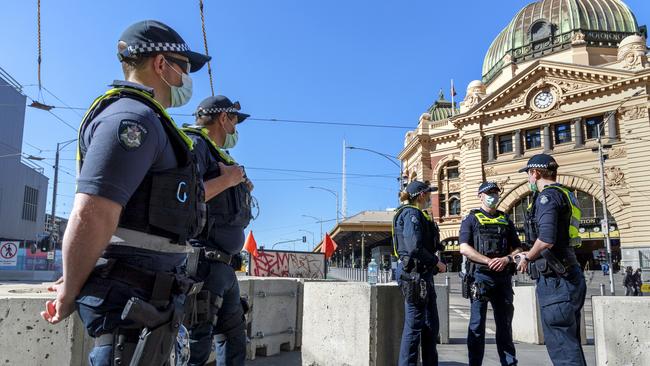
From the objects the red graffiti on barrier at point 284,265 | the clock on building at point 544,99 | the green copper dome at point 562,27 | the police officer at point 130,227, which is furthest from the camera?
the green copper dome at point 562,27

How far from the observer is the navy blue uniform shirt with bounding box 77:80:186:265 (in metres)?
1.64

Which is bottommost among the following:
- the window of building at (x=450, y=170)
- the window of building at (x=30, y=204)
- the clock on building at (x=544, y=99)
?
the window of building at (x=30, y=204)

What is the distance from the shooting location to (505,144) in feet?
144

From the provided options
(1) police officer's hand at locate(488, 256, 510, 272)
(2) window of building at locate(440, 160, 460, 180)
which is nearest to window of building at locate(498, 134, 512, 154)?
(2) window of building at locate(440, 160, 460, 180)

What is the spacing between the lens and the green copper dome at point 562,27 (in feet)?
145

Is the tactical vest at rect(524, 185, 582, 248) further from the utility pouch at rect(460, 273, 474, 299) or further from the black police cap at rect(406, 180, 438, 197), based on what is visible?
the black police cap at rect(406, 180, 438, 197)

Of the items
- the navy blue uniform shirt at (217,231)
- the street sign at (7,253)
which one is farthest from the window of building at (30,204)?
the navy blue uniform shirt at (217,231)

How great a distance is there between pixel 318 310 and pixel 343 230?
3654cm

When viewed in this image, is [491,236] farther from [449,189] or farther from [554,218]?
[449,189]

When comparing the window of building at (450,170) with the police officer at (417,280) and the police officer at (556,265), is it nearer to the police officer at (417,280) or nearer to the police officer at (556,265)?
the police officer at (417,280)

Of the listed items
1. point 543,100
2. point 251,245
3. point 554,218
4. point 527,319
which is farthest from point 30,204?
point 554,218

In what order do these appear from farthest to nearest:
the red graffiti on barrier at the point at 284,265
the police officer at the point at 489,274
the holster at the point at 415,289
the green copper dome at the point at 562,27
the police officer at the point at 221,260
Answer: the green copper dome at the point at 562,27, the red graffiti on barrier at the point at 284,265, the police officer at the point at 489,274, the holster at the point at 415,289, the police officer at the point at 221,260

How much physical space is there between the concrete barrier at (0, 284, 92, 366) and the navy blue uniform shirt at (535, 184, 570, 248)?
12.1ft

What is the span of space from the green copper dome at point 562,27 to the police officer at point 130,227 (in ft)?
158
